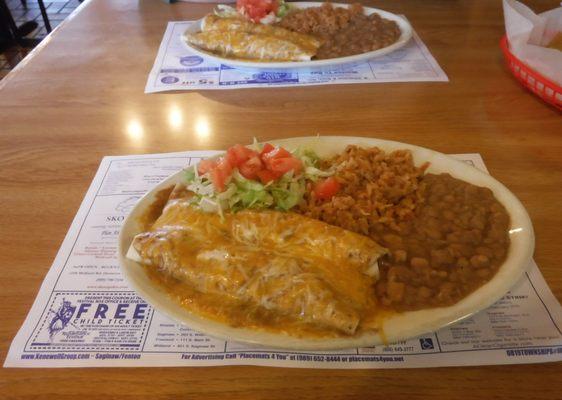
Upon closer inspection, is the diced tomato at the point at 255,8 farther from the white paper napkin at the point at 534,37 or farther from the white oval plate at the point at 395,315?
the white oval plate at the point at 395,315

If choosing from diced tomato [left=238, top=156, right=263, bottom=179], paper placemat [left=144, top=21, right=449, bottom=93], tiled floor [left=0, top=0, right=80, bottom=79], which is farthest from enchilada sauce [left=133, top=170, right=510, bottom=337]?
tiled floor [left=0, top=0, right=80, bottom=79]

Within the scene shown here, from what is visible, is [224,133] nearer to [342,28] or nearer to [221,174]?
[221,174]

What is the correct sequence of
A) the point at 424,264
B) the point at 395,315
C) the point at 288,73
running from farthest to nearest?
1. the point at 288,73
2. the point at 424,264
3. the point at 395,315

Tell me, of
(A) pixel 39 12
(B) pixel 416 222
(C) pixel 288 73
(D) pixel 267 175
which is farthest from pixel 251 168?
(A) pixel 39 12

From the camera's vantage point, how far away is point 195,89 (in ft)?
6.20

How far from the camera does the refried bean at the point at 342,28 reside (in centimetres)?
202

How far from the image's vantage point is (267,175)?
1159 mm

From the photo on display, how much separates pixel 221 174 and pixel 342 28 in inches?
55.8

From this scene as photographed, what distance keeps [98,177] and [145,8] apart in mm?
1730

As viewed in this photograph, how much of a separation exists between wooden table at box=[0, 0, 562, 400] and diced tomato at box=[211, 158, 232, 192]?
0.43m

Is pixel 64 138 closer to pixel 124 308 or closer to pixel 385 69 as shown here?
pixel 124 308

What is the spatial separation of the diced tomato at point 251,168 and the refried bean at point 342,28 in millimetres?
1007

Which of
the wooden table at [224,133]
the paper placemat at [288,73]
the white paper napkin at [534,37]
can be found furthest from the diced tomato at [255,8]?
the white paper napkin at [534,37]

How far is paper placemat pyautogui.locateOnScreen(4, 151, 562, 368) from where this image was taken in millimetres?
885
